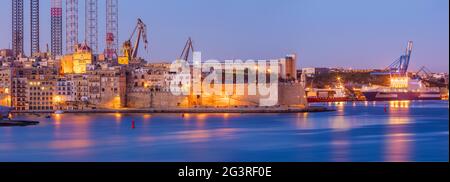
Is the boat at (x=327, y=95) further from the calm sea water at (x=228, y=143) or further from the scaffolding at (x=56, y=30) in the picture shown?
the calm sea water at (x=228, y=143)

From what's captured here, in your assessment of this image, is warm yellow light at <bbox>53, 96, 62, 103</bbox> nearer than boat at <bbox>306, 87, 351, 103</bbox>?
Yes

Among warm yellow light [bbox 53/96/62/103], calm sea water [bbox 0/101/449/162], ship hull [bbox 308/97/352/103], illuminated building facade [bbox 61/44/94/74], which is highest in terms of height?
illuminated building facade [bbox 61/44/94/74]

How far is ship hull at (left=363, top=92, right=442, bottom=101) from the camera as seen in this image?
51625 mm

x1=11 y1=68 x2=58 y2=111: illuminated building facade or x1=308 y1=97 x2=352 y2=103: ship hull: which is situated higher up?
x1=11 y1=68 x2=58 y2=111: illuminated building facade

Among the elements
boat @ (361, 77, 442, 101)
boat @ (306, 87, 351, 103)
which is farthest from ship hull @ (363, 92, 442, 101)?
boat @ (306, 87, 351, 103)

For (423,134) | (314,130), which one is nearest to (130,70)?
(314,130)

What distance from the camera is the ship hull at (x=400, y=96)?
5162cm

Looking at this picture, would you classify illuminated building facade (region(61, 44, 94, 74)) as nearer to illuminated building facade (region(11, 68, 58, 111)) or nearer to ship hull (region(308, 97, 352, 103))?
illuminated building facade (region(11, 68, 58, 111))

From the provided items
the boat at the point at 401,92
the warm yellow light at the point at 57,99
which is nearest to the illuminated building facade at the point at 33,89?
the warm yellow light at the point at 57,99


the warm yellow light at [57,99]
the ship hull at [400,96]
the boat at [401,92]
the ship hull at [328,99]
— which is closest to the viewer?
the warm yellow light at [57,99]

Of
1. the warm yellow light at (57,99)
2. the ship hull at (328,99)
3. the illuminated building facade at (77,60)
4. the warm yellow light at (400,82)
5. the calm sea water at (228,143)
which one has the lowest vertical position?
the calm sea water at (228,143)

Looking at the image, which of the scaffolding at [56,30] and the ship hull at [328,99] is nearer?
the scaffolding at [56,30]

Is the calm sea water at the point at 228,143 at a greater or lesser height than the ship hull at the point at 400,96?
lesser

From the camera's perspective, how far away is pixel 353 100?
167 ft
